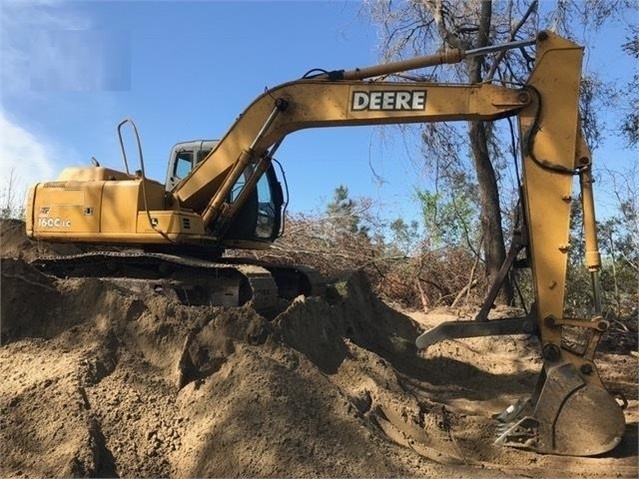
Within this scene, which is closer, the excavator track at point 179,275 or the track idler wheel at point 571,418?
the track idler wheel at point 571,418

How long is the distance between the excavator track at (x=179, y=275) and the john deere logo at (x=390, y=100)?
2.11 meters

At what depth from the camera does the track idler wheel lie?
Answer: 4770 mm

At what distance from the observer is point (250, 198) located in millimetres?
7594

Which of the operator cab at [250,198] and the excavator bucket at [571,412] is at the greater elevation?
the operator cab at [250,198]

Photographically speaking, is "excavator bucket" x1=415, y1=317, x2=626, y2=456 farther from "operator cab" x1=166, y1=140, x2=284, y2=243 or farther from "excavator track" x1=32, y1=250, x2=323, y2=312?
"operator cab" x1=166, y1=140, x2=284, y2=243

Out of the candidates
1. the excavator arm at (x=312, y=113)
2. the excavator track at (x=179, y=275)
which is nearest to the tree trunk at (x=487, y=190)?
the excavator track at (x=179, y=275)

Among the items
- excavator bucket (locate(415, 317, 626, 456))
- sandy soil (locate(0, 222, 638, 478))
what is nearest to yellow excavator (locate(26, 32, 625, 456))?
excavator bucket (locate(415, 317, 626, 456))

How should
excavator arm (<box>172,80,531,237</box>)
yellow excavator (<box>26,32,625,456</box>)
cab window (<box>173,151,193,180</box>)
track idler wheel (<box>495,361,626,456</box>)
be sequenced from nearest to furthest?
track idler wheel (<box>495,361,626,456</box>) → yellow excavator (<box>26,32,625,456</box>) → excavator arm (<box>172,80,531,237</box>) → cab window (<box>173,151,193,180</box>)

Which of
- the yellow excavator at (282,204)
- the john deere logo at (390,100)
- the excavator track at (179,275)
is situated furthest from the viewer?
the excavator track at (179,275)

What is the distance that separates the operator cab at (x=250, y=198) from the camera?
7605mm

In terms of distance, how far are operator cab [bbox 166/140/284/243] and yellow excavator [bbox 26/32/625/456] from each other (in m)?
0.02

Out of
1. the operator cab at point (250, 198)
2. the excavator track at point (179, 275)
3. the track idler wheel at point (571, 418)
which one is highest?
the operator cab at point (250, 198)

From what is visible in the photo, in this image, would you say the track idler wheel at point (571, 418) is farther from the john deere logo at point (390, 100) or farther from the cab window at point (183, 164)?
the cab window at point (183, 164)

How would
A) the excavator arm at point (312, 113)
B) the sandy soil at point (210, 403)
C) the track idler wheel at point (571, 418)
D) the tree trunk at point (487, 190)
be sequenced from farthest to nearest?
the tree trunk at point (487, 190), the excavator arm at point (312, 113), the track idler wheel at point (571, 418), the sandy soil at point (210, 403)
